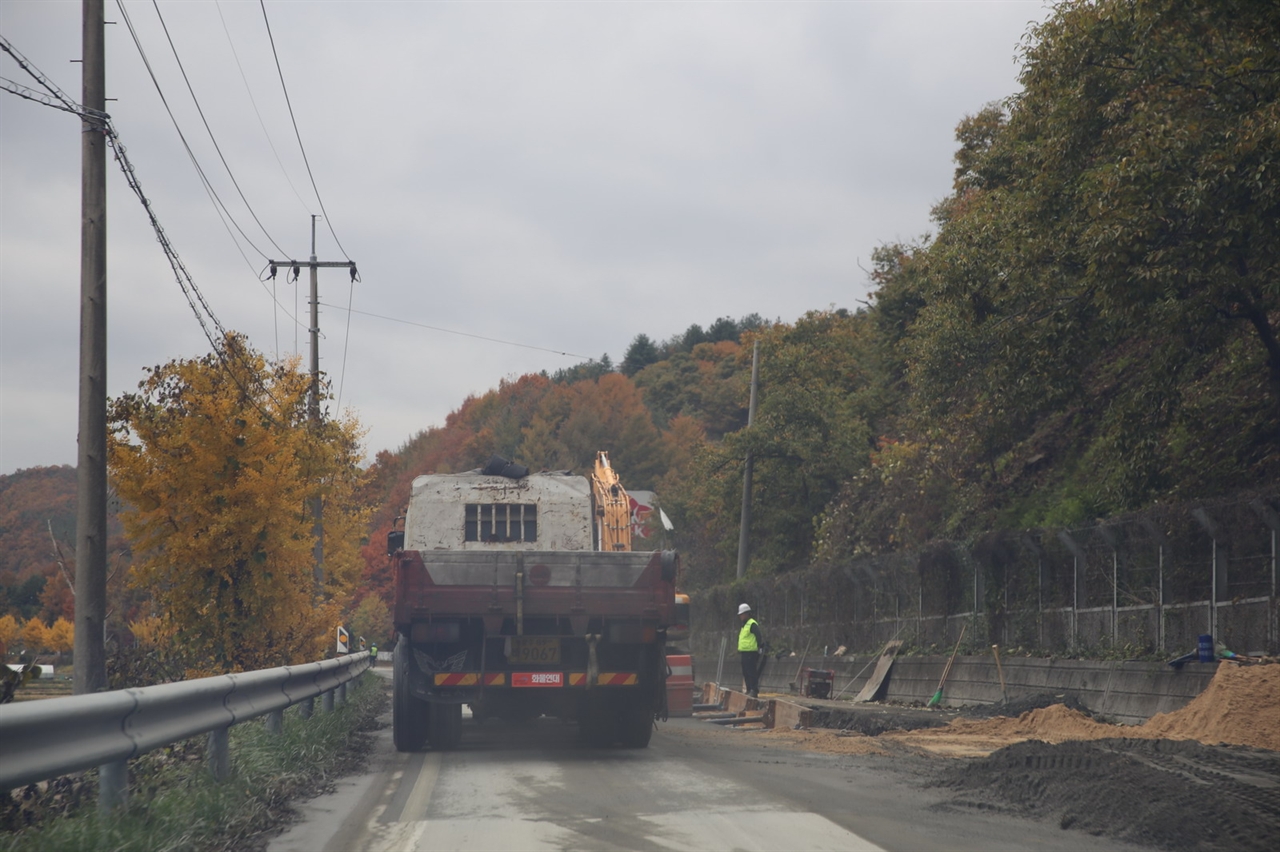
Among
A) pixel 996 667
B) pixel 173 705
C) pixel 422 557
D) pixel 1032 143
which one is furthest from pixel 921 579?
pixel 173 705

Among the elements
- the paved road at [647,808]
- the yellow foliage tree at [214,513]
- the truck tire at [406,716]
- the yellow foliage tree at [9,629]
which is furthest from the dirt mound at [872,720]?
the yellow foliage tree at [9,629]

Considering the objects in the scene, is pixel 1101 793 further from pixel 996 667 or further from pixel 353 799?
pixel 996 667

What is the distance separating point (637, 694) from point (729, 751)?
47.2 inches

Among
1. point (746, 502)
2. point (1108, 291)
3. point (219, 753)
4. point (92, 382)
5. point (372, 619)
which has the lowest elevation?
point (372, 619)

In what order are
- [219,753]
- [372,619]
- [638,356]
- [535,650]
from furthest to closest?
[638,356] → [372,619] → [535,650] → [219,753]

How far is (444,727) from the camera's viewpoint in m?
13.6

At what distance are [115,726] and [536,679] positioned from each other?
7036 mm

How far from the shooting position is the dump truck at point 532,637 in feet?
41.6

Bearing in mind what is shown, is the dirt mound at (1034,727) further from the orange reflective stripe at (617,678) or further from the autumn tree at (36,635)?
the autumn tree at (36,635)

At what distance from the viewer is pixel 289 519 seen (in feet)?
62.5

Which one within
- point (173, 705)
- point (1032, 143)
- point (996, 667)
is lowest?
point (996, 667)

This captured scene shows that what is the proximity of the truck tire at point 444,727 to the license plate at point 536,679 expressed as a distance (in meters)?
0.92

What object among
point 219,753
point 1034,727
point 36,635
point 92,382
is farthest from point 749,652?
point 36,635

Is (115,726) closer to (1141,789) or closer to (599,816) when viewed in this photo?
(599,816)
